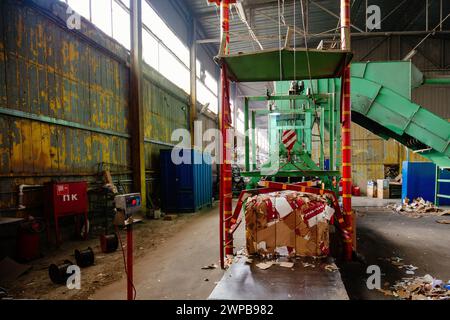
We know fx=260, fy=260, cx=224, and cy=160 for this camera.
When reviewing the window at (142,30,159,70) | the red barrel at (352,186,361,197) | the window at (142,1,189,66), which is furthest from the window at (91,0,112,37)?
the red barrel at (352,186,361,197)

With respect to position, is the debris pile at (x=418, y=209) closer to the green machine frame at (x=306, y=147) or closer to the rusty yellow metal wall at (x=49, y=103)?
the green machine frame at (x=306, y=147)

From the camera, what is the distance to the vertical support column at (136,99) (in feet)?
26.9

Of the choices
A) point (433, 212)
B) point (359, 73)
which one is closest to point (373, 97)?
point (359, 73)

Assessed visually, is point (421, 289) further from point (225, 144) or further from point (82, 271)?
point (82, 271)

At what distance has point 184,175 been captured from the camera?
941 centimetres

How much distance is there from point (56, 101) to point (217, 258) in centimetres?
472

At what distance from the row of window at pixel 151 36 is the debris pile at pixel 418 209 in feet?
33.8

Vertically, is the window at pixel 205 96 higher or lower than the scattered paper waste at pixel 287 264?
higher

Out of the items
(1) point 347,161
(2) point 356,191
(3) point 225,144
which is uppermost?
(3) point 225,144

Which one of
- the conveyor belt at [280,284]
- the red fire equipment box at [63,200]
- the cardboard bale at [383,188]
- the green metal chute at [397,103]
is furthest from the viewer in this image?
the cardboard bale at [383,188]

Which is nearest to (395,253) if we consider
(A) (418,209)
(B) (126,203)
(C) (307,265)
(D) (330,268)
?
(D) (330,268)

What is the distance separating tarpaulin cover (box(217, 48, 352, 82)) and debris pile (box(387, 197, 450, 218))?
696 cm

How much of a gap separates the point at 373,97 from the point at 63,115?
7135 millimetres

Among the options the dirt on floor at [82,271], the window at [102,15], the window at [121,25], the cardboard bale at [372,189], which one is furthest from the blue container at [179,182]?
the cardboard bale at [372,189]
